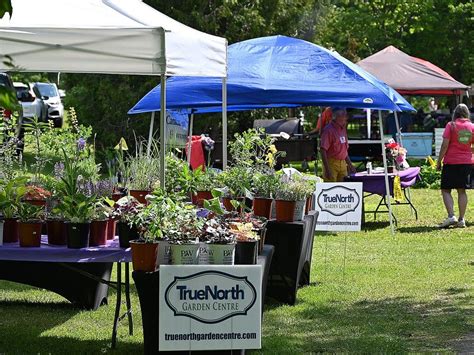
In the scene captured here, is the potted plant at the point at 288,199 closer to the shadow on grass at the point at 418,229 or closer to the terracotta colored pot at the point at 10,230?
the terracotta colored pot at the point at 10,230

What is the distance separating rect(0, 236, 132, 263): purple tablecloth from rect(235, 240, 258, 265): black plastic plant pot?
0.69 metres

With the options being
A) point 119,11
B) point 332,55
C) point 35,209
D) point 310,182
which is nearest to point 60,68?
point 119,11

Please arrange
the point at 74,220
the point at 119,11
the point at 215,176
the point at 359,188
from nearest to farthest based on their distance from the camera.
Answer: the point at 74,220 < the point at 119,11 < the point at 215,176 < the point at 359,188

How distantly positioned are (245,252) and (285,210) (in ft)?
6.57

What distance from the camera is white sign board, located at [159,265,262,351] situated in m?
5.72

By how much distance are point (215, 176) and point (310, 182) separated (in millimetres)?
893

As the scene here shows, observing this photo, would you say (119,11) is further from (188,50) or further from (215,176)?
(215,176)

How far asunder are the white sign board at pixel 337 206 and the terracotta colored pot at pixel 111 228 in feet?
12.7

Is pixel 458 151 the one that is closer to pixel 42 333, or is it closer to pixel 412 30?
pixel 42 333

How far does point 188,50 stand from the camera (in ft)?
24.2

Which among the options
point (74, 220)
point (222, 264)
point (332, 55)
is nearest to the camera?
point (222, 264)

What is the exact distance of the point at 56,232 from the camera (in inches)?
269

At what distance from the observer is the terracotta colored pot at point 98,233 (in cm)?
675

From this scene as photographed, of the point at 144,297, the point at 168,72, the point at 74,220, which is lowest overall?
the point at 144,297
